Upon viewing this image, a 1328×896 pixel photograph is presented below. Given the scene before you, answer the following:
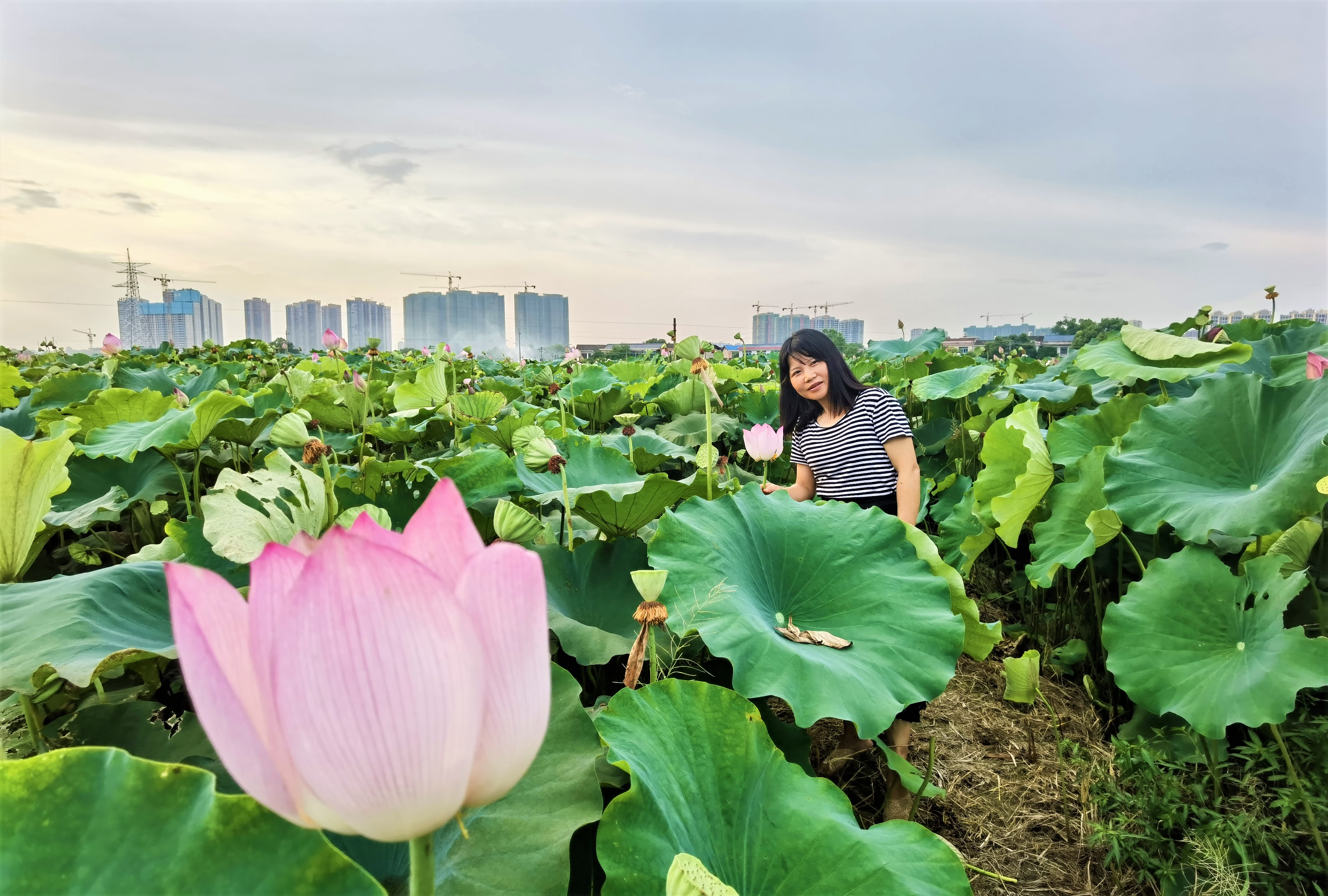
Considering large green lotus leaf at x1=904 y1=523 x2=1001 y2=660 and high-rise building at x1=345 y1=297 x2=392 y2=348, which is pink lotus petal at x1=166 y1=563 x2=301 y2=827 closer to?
large green lotus leaf at x1=904 y1=523 x2=1001 y2=660

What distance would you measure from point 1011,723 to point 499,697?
220cm

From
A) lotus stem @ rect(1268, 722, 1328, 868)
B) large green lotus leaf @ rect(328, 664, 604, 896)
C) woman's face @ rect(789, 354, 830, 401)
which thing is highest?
woman's face @ rect(789, 354, 830, 401)

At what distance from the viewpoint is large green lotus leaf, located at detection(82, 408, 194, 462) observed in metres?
1.78

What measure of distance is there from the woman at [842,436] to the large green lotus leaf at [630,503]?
2.42ft

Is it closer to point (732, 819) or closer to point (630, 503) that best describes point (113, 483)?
point (630, 503)

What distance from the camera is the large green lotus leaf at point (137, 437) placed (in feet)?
5.85

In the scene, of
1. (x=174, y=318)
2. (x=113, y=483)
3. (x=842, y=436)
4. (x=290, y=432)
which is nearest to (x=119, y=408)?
(x=113, y=483)

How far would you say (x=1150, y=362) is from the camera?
265 centimetres

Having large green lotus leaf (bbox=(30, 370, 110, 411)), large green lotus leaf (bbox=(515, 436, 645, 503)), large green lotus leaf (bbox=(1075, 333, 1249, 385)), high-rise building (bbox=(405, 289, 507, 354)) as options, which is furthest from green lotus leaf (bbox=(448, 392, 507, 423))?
high-rise building (bbox=(405, 289, 507, 354))

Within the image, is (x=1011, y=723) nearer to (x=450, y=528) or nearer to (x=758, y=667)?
(x=758, y=667)

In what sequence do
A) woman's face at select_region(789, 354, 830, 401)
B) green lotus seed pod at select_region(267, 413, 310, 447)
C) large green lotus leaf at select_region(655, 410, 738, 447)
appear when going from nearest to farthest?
green lotus seed pod at select_region(267, 413, 310, 447) → woman's face at select_region(789, 354, 830, 401) → large green lotus leaf at select_region(655, 410, 738, 447)

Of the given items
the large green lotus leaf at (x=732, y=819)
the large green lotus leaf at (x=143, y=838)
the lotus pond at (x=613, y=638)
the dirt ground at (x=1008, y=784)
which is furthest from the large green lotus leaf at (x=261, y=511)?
the dirt ground at (x=1008, y=784)

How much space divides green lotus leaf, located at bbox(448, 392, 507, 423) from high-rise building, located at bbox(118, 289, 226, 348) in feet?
53.2

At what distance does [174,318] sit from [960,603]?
22.3 metres
